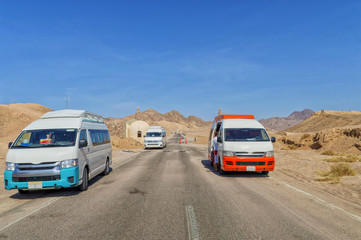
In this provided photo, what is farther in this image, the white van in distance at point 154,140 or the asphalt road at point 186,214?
the white van in distance at point 154,140

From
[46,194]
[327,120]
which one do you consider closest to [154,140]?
[46,194]

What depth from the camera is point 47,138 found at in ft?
27.0

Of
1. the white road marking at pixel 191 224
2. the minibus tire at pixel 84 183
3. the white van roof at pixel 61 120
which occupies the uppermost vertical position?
the white van roof at pixel 61 120

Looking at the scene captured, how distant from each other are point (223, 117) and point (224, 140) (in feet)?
7.06

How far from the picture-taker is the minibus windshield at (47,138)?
7.91 metres

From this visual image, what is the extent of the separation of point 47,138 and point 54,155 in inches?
44.3

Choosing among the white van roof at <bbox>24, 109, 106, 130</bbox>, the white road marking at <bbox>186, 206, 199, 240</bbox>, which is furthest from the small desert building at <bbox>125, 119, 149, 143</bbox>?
the white road marking at <bbox>186, 206, 199, 240</bbox>

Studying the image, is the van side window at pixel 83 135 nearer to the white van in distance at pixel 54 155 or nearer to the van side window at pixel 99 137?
the white van in distance at pixel 54 155

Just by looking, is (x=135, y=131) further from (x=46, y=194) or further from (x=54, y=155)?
(x=54, y=155)

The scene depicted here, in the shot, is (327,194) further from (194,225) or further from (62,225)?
(62,225)

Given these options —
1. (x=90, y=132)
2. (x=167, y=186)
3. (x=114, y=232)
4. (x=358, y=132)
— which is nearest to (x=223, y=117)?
(x=167, y=186)

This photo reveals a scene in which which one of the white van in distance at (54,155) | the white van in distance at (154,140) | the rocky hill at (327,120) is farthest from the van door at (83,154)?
the rocky hill at (327,120)

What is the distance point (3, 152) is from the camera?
19.2 m

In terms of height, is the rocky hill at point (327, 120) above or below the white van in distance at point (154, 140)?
above
